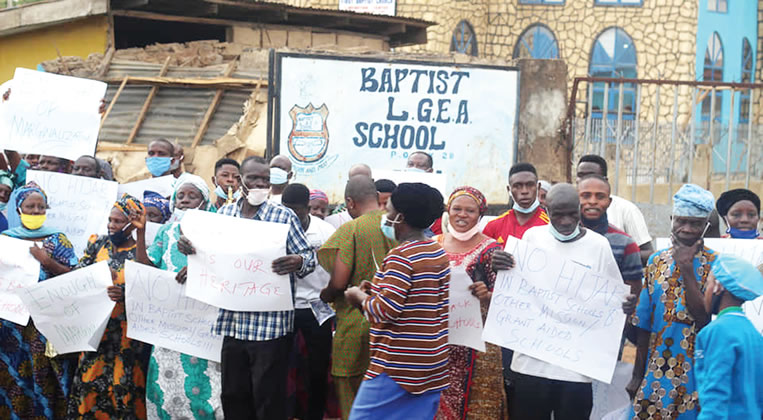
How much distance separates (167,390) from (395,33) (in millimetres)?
11850

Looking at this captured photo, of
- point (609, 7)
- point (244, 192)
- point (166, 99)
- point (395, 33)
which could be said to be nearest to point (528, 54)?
point (609, 7)

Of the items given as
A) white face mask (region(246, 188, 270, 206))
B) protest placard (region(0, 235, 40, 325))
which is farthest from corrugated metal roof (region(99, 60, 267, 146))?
white face mask (region(246, 188, 270, 206))

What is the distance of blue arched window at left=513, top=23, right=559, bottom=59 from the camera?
25.1m

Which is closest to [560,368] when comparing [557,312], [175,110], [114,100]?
[557,312]

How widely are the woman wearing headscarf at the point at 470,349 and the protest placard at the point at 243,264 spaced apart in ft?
3.24

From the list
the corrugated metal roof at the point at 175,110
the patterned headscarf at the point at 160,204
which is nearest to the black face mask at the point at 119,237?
the patterned headscarf at the point at 160,204

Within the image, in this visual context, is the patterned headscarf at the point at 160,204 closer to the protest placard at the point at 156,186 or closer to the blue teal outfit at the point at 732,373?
the protest placard at the point at 156,186

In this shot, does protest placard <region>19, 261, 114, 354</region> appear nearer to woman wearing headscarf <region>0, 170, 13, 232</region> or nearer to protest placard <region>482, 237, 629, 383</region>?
woman wearing headscarf <region>0, 170, 13, 232</region>

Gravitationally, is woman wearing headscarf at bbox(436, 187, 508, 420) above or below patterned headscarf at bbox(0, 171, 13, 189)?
below

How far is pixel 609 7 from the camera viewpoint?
24.7 m

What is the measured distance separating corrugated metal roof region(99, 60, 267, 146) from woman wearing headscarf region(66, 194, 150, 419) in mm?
5865

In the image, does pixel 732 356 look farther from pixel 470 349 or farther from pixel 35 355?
pixel 35 355

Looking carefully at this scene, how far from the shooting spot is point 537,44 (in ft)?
83.2

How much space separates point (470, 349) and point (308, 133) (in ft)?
13.5
